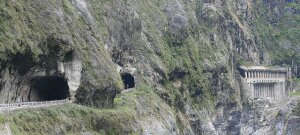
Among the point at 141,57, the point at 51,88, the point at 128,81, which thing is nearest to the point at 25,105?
the point at 51,88

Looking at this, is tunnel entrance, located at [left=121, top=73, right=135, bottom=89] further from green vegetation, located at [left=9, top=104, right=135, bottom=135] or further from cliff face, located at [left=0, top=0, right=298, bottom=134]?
green vegetation, located at [left=9, top=104, right=135, bottom=135]

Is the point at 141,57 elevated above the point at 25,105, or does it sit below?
above

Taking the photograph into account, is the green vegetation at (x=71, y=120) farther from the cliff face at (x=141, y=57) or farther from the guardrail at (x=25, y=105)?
the cliff face at (x=141, y=57)

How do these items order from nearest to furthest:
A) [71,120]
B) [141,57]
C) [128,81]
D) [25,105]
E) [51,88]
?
[25,105], [71,120], [51,88], [128,81], [141,57]

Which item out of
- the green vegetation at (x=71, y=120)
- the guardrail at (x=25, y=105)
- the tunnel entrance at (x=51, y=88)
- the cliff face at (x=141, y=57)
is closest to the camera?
the guardrail at (x=25, y=105)

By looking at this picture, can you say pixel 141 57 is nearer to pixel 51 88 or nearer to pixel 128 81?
pixel 128 81

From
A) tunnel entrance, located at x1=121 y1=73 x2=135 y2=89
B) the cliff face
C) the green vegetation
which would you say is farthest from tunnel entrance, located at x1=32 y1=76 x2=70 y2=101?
tunnel entrance, located at x1=121 y1=73 x2=135 y2=89

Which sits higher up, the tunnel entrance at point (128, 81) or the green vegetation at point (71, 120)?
the tunnel entrance at point (128, 81)

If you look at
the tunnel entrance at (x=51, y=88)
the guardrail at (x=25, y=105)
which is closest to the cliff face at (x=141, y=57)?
the tunnel entrance at (x=51, y=88)
